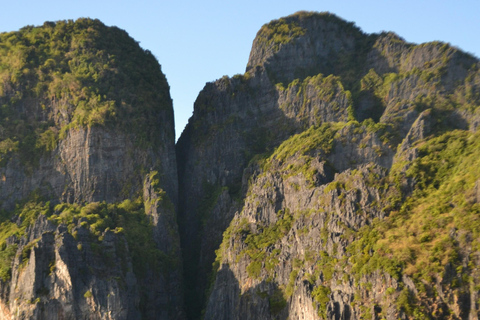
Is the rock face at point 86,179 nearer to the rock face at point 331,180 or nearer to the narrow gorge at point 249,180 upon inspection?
the narrow gorge at point 249,180

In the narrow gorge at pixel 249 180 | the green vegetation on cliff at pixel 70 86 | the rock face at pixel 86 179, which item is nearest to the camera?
the narrow gorge at pixel 249 180

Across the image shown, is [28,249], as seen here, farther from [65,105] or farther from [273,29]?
[273,29]

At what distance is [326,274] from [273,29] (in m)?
48.8

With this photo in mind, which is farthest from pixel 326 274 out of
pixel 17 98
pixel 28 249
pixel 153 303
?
pixel 17 98

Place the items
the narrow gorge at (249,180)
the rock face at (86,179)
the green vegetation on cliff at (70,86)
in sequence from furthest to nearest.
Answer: the green vegetation on cliff at (70,86), the rock face at (86,179), the narrow gorge at (249,180)

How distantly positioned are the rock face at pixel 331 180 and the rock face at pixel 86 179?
6.29 metres

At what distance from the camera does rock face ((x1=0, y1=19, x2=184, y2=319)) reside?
10281 centimetres

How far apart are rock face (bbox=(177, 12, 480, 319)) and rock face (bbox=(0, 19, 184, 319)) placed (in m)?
6.29

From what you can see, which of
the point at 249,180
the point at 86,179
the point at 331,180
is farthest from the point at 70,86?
the point at 331,180

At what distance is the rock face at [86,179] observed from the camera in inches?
4048

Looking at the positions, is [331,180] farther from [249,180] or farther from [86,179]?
[86,179]

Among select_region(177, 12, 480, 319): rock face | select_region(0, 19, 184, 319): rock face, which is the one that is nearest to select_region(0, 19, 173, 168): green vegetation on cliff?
select_region(0, 19, 184, 319): rock face

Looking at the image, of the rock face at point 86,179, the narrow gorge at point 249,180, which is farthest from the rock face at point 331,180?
the rock face at point 86,179

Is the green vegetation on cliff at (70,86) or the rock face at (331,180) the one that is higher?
the green vegetation on cliff at (70,86)
